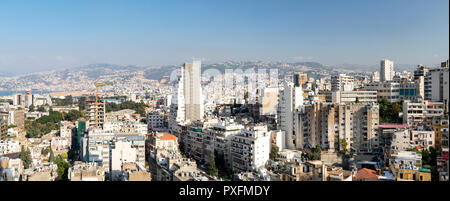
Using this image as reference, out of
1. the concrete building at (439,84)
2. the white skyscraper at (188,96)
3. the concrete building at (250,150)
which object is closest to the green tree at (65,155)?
the white skyscraper at (188,96)

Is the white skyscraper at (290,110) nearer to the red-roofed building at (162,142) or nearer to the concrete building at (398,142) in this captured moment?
the concrete building at (398,142)

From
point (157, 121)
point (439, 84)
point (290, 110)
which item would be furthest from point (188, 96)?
point (439, 84)

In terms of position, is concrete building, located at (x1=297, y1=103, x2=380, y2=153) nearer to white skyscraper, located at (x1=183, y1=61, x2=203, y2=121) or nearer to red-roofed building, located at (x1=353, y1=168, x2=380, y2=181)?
red-roofed building, located at (x1=353, y1=168, x2=380, y2=181)

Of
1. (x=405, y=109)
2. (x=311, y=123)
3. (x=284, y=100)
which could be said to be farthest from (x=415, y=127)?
(x=284, y=100)

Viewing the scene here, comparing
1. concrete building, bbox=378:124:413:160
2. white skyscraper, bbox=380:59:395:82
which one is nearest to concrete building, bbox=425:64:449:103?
concrete building, bbox=378:124:413:160

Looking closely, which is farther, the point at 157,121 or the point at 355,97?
the point at 157,121

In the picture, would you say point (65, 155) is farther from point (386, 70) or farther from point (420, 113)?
point (386, 70)

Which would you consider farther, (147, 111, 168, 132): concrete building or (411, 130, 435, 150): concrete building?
(147, 111, 168, 132): concrete building
